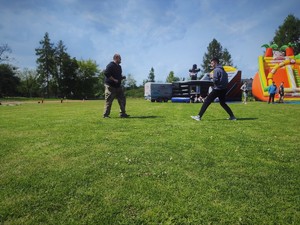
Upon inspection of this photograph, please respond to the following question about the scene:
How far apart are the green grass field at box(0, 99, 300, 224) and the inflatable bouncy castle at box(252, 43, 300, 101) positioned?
2612 centimetres

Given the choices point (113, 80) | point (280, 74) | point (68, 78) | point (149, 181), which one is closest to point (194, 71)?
point (280, 74)

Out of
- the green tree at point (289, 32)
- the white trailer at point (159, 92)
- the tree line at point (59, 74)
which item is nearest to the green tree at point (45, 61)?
the tree line at point (59, 74)

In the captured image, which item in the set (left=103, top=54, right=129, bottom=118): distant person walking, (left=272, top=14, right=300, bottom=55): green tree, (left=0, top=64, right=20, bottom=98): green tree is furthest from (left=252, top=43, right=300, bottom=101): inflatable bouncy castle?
(left=0, top=64, right=20, bottom=98): green tree

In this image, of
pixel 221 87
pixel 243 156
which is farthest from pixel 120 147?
pixel 221 87

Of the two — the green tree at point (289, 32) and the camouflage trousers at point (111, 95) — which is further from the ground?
the green tree at point (289, 32)

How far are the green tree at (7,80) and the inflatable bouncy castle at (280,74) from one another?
74288 millimetres

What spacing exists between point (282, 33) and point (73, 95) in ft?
231

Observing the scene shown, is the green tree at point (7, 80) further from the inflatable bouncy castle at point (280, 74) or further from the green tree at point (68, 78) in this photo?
the inflatable bouncy castle at point (280, 74)

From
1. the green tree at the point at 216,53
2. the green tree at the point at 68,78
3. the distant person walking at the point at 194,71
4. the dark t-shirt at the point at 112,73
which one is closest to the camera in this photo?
the dark t-shirt at the point at 112,73

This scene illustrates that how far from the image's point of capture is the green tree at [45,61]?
8050cm

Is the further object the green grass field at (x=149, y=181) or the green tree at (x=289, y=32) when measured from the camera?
the green tree at (x=289, y=32)

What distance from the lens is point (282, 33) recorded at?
2835 inches

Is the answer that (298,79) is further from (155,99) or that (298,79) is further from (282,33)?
(282,33)

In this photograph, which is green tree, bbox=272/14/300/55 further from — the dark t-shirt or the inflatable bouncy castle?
the dark t-shirt
